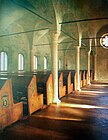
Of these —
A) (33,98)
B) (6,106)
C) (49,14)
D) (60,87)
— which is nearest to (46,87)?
(33,98)

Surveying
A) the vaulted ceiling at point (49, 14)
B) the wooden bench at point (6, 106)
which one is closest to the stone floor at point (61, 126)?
the wooden bench at point (6, 106)

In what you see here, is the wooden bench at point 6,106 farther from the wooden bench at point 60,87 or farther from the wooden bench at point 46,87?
the wooden bench at point 60,87

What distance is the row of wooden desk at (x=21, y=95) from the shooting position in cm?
553

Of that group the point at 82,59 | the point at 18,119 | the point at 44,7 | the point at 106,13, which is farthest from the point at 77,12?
the point at 82,59

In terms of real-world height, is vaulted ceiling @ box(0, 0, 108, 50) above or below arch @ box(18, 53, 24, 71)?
above

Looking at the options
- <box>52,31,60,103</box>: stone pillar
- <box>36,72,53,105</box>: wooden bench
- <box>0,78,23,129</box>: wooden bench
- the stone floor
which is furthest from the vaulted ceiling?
the stone floor

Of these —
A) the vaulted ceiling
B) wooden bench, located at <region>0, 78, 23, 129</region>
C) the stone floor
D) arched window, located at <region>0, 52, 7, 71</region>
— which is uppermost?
the vaulted ceiling

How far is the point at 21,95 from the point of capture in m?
7.44

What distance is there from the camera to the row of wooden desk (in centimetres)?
553

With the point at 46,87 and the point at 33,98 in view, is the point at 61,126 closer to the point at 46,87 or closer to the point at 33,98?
the point at 33,98

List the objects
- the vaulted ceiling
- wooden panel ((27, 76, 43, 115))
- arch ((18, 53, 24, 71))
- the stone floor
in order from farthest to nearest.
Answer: arch ((18, 53, 24, 71))
the vaulted ceiling
wooden panel ((27, 76, 43, 115))
the stone floor

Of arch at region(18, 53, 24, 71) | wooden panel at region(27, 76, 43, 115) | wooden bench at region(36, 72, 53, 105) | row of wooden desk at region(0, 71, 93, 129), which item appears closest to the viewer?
row of wooden desk at region(0, 71, 93, 129)

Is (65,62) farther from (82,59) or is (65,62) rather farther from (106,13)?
(106,13)

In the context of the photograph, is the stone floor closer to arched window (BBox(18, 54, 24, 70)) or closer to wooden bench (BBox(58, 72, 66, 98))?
wooden bench (BBox(58, 72, 66, 98))
